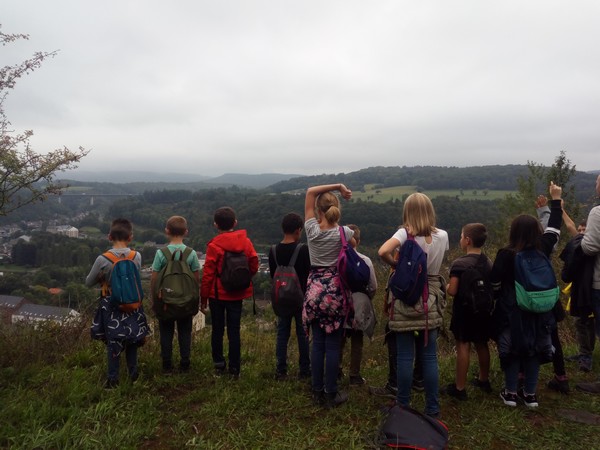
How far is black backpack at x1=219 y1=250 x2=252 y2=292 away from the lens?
136 inches

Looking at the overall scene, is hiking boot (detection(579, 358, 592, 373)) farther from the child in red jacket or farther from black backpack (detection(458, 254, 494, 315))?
the child in red jacket

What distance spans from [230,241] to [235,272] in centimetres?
30

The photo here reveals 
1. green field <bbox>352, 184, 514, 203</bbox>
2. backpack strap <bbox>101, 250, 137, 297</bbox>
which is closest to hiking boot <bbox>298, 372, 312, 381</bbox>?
backpack strap <bbox>101, 250, 137, 297</bbox>

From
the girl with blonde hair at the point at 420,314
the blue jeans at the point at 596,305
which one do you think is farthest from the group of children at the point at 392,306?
the blue jeans at the point at 596,305

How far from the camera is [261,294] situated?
6.10m

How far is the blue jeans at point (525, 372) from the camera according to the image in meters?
3.14

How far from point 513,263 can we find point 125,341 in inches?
134

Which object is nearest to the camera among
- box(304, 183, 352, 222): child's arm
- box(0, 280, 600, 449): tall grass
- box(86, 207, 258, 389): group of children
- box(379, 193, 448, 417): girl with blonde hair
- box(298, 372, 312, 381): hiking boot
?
box(0, 280, 600, 449): tall grass

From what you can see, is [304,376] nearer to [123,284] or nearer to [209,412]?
[209,412]

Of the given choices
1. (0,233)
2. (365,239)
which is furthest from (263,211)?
(0,233)

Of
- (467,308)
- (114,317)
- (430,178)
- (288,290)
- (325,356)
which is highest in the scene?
(430,178)

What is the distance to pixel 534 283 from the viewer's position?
297cm

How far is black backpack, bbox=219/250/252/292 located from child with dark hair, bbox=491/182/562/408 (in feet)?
7.08

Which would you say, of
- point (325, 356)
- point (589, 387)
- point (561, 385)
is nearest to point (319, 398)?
point (325, 356)
